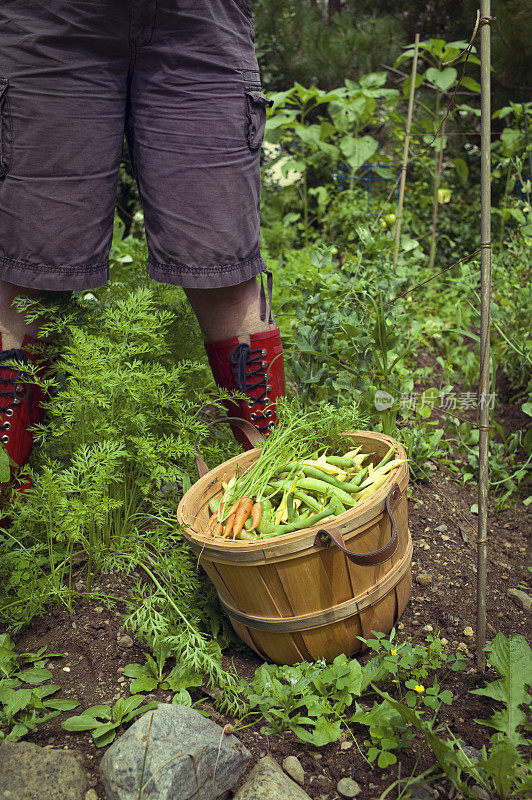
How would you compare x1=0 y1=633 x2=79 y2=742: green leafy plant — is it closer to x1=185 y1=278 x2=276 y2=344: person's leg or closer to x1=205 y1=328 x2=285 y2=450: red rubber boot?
x1=205 y1=328 x2=285 y2=450: red rubber boot

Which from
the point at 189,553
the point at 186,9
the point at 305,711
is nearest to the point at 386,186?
the point at 186,9

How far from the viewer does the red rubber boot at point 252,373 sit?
2.11 meters

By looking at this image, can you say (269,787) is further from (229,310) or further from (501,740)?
(229,310)

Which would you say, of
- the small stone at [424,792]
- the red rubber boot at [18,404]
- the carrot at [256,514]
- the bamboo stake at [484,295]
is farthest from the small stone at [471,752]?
the red rubber boot at [18,404]

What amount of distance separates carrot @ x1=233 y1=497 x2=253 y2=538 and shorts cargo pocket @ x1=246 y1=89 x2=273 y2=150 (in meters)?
1.06

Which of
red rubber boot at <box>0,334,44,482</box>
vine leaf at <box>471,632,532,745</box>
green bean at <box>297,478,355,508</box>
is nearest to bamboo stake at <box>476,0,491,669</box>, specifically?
vine leaf at <box>471,632,532,745</box>

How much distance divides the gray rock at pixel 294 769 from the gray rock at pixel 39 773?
439 mm

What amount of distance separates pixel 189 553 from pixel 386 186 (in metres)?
4.72

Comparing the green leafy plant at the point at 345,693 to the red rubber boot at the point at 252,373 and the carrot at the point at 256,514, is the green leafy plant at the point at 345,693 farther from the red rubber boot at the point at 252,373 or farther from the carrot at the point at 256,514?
the red rubber boot at the point at 252,373

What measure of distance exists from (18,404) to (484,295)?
4.40 ft

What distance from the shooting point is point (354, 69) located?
6.10 meters

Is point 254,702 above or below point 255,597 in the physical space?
below

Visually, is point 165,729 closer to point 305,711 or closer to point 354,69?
point 305,711

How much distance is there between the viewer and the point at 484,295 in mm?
1541
